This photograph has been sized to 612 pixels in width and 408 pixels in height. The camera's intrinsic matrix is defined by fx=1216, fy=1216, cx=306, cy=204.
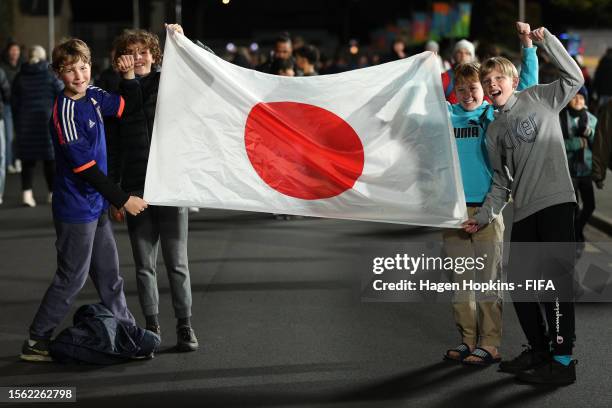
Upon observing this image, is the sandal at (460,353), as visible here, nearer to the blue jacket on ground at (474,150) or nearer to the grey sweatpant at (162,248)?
the blue jacket on ground at (474,150)

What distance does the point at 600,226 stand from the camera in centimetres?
1382

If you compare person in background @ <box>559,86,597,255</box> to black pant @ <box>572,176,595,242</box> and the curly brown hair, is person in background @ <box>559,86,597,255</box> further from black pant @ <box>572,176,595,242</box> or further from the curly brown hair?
the curly brown hair

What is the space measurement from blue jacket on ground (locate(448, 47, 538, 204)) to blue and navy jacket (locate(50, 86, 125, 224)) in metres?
2.05

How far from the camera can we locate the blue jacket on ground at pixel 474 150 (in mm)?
7285

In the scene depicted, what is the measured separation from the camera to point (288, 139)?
758cm

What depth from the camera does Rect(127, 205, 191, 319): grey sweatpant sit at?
7.61 m

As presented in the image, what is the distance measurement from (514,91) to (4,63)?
15792 millimetres

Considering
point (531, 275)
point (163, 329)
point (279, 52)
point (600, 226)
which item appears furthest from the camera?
point (279, 52)

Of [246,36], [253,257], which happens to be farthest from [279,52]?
[246,36]

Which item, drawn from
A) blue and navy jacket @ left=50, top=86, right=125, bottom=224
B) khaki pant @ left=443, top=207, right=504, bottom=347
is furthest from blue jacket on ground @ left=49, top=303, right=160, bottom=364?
khaki pant @ left=443, top=207, right=504, bottom=347

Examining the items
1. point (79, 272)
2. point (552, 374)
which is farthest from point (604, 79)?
point (79, 272)

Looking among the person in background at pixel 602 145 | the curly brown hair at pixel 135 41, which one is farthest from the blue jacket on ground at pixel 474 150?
the person in background at pixel 602 145

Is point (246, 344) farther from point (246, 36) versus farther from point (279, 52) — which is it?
point (246, 36)

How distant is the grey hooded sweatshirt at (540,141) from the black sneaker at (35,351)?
2.94 meters
